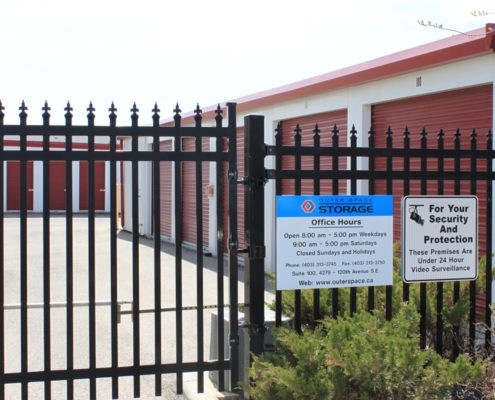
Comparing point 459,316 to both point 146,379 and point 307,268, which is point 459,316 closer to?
point 307,268

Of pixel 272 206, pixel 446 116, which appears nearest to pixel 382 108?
pixel 446 116

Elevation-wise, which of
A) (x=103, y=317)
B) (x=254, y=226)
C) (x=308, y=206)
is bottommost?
(x=103, y=317)

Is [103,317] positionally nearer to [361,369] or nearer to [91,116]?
[91,116]

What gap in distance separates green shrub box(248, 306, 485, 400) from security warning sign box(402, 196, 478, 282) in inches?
36.8

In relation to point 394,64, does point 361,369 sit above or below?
below

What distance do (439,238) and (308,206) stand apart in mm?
1144

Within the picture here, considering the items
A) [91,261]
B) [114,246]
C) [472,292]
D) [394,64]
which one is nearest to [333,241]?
[472,292]

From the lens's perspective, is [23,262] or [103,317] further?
[103,317]

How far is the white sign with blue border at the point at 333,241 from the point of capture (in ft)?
14.7

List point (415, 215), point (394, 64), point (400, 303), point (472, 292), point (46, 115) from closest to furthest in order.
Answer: point (46, 115) < point (415, 215) < point (400, 303) < point (472, 292) < point (394, 64)

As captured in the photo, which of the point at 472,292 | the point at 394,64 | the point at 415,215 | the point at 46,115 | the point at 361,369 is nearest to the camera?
the point at 361,369

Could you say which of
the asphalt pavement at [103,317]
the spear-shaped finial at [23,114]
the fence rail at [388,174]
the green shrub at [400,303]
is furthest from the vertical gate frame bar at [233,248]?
the spear-shaped finial at [23,114]

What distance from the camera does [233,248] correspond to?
178 inches

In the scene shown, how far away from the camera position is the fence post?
445 cm
